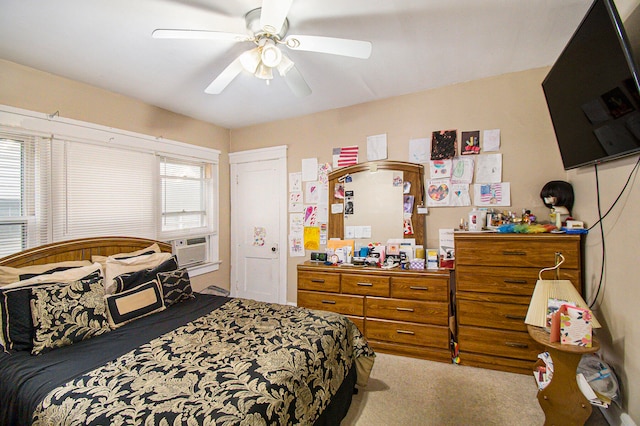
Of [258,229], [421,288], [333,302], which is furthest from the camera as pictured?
[258,229]

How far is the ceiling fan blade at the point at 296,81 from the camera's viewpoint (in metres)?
1.96

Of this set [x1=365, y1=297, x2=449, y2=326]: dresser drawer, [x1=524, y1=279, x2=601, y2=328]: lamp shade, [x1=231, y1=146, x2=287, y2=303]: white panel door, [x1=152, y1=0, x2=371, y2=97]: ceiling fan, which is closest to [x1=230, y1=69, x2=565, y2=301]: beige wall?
[x1=231, y1=146, x2=287, y2=303]: white panel door

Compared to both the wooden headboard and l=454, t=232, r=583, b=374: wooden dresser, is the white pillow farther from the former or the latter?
l=454, t=232, r=583, b=374: wooden dresser

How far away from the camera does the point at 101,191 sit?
279cm

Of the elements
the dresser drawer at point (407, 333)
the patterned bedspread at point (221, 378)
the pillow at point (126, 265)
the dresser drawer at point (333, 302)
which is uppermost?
the pillow at point (126, 265)

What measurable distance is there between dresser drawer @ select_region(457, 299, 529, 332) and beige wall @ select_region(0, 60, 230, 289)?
3.10m

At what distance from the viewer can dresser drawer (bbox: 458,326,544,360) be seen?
7.52 feet

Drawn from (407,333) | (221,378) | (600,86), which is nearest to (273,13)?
(600,86)

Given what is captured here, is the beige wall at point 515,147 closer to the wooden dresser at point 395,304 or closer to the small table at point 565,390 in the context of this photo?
the small table at point 565,390

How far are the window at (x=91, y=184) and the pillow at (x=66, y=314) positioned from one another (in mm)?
→ 879

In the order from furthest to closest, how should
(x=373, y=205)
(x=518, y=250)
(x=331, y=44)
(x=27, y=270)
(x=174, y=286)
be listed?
(x=373, y=205), (x=174, y=286), (x=518, y=250), (x=27, y=270), (x=331, y=44)

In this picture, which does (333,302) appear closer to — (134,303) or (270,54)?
(134,303)

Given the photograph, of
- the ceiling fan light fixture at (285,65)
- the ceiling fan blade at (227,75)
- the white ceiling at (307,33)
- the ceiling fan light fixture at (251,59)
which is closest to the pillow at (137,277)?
the ceiling fan blade at (227,75)

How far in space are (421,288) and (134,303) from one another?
7.88 ft
